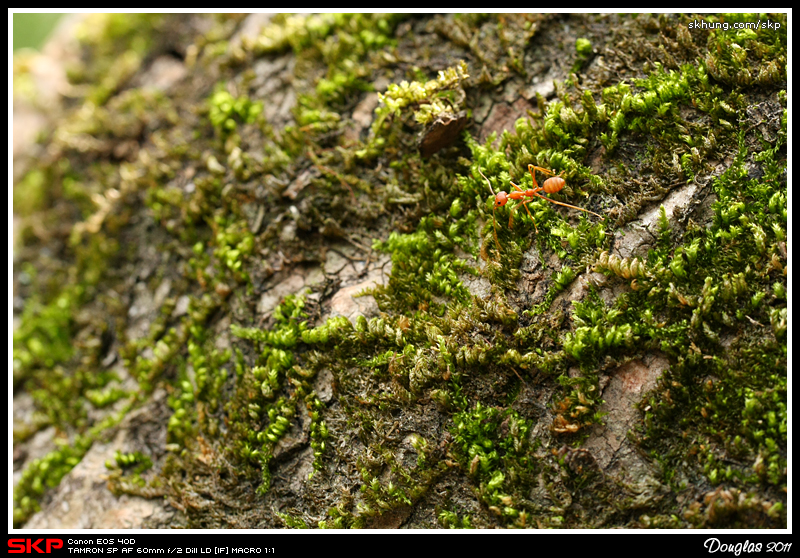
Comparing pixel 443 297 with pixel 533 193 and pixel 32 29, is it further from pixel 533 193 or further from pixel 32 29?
pixel 32 29

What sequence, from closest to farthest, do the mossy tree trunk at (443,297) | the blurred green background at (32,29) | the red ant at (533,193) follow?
the mossy tree trunk at (443,297)
the red ant at (533,193)
the blurred green background at (32,29)

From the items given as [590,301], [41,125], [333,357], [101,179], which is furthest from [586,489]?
[41,125]
